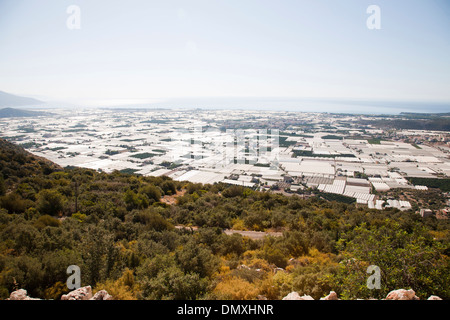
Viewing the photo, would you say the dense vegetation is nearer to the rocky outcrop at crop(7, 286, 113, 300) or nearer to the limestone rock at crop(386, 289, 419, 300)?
the limestone rock at crop(386, 289, 419, 300)

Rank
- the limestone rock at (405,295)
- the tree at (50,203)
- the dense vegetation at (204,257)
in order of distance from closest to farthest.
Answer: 1. the limestone rock at (405,295)
2. the dense vegetation at (204,257)
3. the tree at (50,203)

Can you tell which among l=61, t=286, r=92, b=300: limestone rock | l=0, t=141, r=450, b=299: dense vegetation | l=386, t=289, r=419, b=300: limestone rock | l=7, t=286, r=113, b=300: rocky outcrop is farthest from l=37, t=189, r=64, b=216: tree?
l=386, t=289, r=419, b=300: limestone rock

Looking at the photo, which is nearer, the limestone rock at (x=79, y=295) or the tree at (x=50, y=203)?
the limestone rock at (x=79, y=295)

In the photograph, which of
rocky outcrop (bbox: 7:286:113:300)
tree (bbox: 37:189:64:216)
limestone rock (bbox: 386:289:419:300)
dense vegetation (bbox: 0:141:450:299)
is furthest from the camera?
tree (bbox: 37:189:64:216)

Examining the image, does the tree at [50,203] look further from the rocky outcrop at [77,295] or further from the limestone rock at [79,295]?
the limestone rock at [79,295]

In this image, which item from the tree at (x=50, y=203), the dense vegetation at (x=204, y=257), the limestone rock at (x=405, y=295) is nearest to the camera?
the limestone rock at (x=405, y=295)

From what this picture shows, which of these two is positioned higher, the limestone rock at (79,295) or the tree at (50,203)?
the limestone rock at (79,295)

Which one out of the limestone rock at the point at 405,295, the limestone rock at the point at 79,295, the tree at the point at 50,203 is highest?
the limestone rock at the point at 405,295

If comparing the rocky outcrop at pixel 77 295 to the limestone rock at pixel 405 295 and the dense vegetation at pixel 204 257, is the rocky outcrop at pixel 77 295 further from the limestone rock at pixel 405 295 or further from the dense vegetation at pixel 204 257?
the limestone rock at pixel 405 295

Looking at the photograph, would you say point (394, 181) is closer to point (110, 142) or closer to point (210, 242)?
point (210, 242)

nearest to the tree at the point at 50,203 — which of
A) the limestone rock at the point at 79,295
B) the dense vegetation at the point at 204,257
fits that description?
the dense vegetation at the point at 204,257
